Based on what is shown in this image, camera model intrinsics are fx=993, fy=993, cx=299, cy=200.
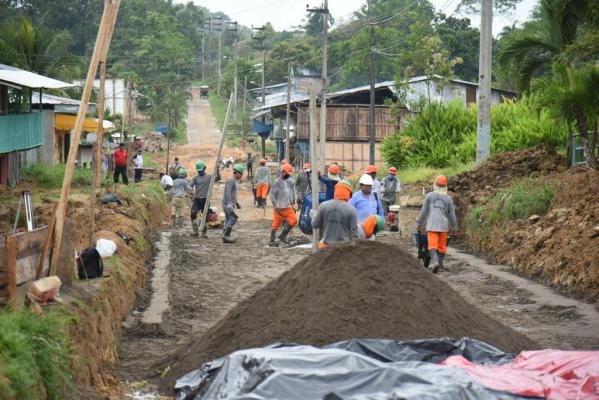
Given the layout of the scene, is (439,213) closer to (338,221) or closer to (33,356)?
(338,221)

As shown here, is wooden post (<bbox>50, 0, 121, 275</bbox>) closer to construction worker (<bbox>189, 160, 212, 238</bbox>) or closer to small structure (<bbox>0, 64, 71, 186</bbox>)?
construction worker (<bbox>189, 160, 212, 238</bbox>)

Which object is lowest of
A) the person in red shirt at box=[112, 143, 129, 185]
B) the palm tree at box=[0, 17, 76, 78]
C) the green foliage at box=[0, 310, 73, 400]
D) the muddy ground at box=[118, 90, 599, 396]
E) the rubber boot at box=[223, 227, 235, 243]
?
the muddy ground at box=[118, 90, 599, 396]

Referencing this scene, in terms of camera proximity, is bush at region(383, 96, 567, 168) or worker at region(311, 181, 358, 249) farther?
bush at region(383, 96, 567, 168)

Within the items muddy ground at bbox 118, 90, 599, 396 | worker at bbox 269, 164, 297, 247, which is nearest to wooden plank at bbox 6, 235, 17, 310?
muddy ground at bbox 118, 90, 599, 396

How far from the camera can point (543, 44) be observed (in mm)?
25125

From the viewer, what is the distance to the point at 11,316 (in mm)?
7840

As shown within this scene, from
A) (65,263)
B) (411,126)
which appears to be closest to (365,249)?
(65,263)

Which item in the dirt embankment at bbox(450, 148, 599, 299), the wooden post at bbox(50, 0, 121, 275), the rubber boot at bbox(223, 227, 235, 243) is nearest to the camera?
the wooden post at bbox(50, 0, 121, 275)

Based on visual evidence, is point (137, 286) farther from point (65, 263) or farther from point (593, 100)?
point (593, 100)

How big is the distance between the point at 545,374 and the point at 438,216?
8.70 meters

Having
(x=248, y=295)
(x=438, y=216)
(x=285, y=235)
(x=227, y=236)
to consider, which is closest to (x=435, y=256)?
(x=438, y=216)

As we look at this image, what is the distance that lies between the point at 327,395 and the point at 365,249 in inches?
144

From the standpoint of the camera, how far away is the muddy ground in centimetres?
1194

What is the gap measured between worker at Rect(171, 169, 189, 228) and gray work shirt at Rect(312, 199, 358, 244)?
44.9 feet
